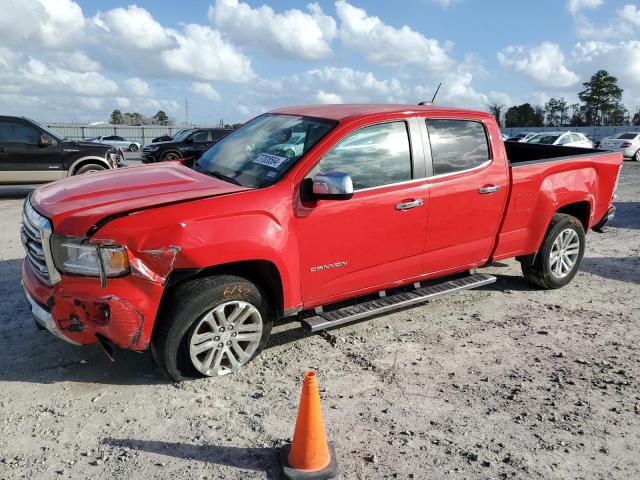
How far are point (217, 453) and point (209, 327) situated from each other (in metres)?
0.90

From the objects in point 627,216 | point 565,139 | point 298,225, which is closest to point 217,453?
point 298,225

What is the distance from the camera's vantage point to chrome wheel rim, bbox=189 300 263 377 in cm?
361

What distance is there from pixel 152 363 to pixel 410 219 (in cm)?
226

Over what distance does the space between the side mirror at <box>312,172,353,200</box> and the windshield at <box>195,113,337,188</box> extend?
32 centimetres

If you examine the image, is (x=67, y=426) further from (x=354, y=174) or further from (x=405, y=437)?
(x=354, y=174)

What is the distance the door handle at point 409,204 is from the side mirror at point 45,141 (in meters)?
9.97

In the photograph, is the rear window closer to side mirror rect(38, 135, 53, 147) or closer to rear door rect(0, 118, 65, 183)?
rear door rect(0, 118, 65, 183)

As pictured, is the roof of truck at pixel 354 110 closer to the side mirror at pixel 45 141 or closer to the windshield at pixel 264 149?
the windshield at pixel 264 149

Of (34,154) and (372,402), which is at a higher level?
(34,154)

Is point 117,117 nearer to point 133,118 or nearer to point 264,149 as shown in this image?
point 133,118

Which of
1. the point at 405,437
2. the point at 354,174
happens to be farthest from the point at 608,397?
the point at 354,174

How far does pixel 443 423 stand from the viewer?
3318 mm

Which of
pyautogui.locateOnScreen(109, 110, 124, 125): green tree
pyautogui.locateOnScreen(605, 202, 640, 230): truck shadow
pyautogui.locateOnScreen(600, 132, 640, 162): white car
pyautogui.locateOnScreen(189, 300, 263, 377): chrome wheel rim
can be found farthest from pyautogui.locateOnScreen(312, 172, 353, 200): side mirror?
pyautogui.locateOnScreen(109, 110, 124, 125): green tree

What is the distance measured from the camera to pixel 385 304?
172 inches
